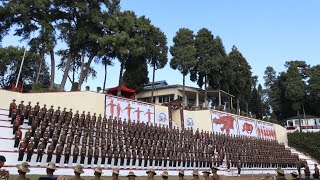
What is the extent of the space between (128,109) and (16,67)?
17.3 metres

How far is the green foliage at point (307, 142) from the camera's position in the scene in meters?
32.8

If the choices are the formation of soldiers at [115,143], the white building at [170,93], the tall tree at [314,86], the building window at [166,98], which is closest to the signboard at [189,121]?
the formation of soldiers at [115,143]

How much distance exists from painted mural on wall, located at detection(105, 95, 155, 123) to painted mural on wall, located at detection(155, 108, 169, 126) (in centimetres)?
55

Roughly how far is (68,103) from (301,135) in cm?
2566

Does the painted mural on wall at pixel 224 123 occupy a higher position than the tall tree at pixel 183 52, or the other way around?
the tall tree at pixel 183 52

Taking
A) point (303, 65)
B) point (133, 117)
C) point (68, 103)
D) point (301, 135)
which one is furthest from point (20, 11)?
point (303, 65)

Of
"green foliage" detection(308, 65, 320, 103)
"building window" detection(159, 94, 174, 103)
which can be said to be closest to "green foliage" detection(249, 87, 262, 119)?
"green foliage" detection(308, 65, 320, 103)

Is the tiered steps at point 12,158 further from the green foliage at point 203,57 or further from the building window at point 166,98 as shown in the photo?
the building window at point 166,98

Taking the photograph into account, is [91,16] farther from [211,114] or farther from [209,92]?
[209,92]

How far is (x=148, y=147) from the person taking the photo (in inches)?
714

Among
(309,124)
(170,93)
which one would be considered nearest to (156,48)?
(170,93)

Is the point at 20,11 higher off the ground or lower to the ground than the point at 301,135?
higher

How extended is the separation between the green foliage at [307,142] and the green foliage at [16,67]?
2679 centimetres

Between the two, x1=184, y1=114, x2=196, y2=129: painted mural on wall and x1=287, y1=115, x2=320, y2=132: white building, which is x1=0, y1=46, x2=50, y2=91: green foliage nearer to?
x1=184, y1=114, x2=196, y2=129: painted mural on wall
